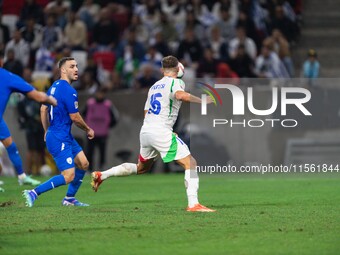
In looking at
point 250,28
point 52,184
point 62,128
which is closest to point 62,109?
point 62,128

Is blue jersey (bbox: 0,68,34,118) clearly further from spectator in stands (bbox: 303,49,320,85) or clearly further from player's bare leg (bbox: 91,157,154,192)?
spectator in stands (bbox: 303,49,320,85)

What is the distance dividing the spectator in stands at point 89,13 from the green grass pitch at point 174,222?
9.36m

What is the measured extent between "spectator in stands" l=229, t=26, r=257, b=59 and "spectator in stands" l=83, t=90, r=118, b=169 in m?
3.52

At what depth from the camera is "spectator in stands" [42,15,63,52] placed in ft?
88.3

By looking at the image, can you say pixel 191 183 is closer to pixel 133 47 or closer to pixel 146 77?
pixel 146 77

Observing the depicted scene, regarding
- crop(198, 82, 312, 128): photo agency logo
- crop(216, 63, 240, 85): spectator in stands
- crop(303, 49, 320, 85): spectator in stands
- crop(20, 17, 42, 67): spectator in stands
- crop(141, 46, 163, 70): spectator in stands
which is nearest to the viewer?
crop(198, 82, 312, 128): photo agency logo

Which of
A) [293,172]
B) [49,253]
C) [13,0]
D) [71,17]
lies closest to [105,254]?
[49,253]

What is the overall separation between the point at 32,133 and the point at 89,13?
4.77m

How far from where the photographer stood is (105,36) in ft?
88.5

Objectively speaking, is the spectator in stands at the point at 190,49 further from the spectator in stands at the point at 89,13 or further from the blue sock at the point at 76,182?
the blue sock at the point at 76,182

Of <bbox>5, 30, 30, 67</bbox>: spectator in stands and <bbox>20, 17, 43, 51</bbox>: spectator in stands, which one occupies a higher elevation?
<bbox>20, 17, 43, 51</bbox>: spectator in stands

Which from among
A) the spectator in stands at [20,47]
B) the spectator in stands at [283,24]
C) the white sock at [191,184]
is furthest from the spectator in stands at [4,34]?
the white sock at [191,184]

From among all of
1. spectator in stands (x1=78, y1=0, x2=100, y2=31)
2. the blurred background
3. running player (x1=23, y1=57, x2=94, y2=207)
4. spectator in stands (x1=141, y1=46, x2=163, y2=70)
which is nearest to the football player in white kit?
running player (x1=23, y1=57, x2=94, y2=207)

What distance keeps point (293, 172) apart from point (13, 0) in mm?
10621
